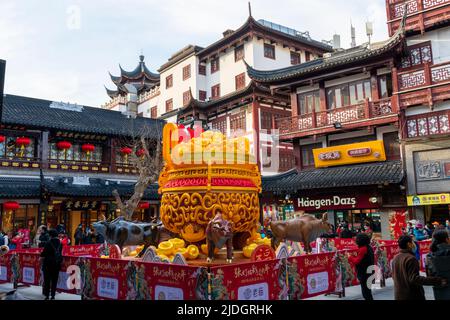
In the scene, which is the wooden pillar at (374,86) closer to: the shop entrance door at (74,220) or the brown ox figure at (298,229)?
the brown ox figure at (298,229)

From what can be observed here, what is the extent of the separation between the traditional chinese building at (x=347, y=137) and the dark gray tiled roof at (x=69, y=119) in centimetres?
922

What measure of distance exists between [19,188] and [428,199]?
22202mm

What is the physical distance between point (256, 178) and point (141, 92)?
4291cm

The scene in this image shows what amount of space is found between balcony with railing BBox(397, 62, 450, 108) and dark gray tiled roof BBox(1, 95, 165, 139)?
14.5 metres

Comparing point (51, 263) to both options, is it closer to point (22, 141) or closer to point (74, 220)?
point (22, 141)

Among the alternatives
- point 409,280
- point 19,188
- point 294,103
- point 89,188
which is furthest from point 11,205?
point 409,280

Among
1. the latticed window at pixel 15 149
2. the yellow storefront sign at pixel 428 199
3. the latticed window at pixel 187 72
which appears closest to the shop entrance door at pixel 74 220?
the latticed window at pixel 15 149

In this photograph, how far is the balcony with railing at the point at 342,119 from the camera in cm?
1889

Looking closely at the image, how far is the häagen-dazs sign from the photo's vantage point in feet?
63.7

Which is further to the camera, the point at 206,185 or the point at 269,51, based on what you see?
the point at 269,51

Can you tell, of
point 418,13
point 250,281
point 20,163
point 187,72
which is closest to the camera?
point 250,281

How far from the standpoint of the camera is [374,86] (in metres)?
20.0

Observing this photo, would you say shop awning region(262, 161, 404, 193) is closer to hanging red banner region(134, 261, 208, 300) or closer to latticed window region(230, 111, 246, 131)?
latticed window region(230, 111, 246, 131)

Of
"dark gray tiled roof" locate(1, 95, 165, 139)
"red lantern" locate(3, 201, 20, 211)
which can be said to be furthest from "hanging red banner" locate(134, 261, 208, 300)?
"red lantern" locate(3, 201, 20, 211)
